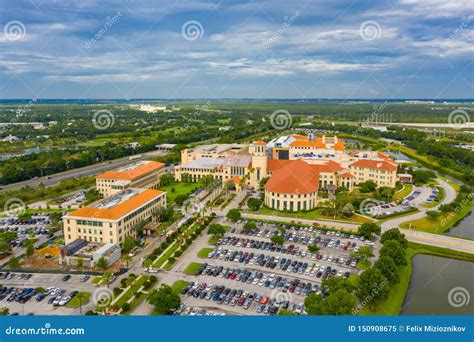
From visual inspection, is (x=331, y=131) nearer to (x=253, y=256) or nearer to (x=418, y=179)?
(x=418, y=179)

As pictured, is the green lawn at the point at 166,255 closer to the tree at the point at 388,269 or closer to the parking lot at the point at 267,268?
the parking lot at the point at 267,268

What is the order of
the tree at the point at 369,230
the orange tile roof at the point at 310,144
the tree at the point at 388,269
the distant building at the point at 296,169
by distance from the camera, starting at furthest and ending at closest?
the orange tile roof at the point at 310,144 → the distant building at the point at 296,169 → the tree at the point at 369,230 → the tree at the point at 388,269

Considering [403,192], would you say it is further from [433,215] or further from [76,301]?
[76,301]

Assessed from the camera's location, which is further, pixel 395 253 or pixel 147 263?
pixel 147 263

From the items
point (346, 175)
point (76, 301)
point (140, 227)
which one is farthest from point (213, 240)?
point (346, 175)

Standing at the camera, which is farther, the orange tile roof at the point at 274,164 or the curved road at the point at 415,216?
the orange tile roof at the point at 274,164

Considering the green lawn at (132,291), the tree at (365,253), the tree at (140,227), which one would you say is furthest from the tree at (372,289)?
the tree at (140,227)

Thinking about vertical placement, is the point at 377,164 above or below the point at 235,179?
above

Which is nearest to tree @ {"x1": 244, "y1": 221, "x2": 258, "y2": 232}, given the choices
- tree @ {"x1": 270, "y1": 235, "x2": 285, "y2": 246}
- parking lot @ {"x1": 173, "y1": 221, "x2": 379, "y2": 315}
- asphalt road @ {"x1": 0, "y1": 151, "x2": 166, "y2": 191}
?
parking lot @ {"x1": 173, "y1": 221, "x2": 379, "y2": 315}
